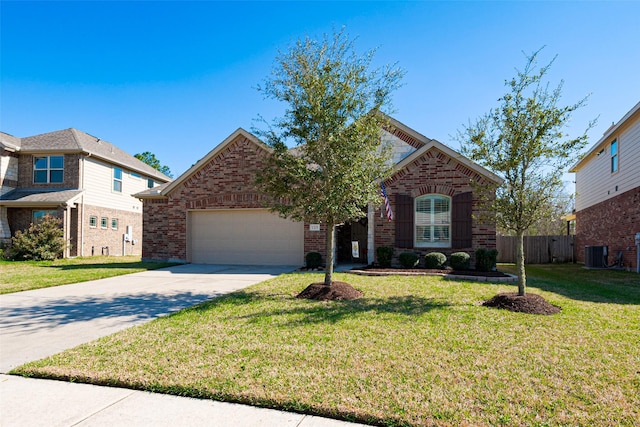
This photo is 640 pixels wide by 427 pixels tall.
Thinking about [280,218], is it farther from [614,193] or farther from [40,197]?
[614,193]

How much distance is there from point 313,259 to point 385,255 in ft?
8.40

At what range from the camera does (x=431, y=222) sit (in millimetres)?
12930

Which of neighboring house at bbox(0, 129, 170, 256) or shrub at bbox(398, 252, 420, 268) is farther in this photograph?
neighboring house at bbox(0, 129, 170, 256)

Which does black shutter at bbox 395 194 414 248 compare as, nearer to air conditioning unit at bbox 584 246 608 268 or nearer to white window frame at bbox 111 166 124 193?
air conditioning unit at bbox 584 246 608 268

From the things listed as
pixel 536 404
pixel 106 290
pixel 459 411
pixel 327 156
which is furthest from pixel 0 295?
pixel 536 404

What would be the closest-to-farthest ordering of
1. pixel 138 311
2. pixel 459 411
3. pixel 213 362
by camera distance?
pixel 459 411 → pixel 213 362 → pixel 138 311

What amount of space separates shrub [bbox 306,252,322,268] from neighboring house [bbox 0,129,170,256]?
12808 millimetres

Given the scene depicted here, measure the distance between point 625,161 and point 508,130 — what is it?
36.6 ft

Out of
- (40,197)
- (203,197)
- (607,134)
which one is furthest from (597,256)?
(40,197)

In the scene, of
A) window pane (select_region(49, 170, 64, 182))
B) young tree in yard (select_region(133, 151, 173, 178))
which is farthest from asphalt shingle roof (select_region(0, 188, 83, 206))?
young tree in yard (select_region(133, 151, 173, 178))

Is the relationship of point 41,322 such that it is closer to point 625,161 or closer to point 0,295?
point 0,295

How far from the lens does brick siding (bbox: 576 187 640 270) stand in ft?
43.9

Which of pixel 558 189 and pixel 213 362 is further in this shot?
pixel 558 189

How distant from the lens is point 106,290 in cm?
902
